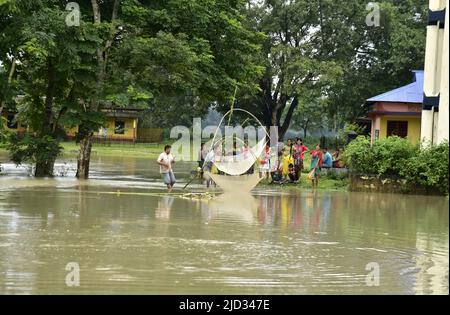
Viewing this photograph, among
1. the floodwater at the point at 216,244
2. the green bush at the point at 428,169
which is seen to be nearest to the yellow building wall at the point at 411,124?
the green bush at the point at 428,169

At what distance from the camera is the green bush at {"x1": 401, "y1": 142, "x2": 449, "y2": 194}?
22938 millimetres

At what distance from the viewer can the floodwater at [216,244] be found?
9117 millimetres

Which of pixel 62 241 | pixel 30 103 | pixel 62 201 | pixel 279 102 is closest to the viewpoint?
pixel 62 241

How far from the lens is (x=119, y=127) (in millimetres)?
73188

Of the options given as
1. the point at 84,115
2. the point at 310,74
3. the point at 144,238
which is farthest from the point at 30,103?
the point at 310,74

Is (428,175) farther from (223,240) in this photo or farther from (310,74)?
(310,74)

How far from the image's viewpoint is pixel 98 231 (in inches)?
523

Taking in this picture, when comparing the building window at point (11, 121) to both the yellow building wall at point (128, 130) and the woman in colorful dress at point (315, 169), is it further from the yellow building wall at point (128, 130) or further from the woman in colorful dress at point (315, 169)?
the woman in colorful dress at point (315, 169)

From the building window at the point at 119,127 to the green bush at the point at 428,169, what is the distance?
52.3 meters

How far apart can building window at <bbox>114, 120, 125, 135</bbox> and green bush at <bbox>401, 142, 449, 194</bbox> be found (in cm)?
5226

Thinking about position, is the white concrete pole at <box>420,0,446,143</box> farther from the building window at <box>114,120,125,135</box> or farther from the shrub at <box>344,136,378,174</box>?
the building window at <box>114,120,125,135</box>

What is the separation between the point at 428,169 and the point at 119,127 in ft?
175
